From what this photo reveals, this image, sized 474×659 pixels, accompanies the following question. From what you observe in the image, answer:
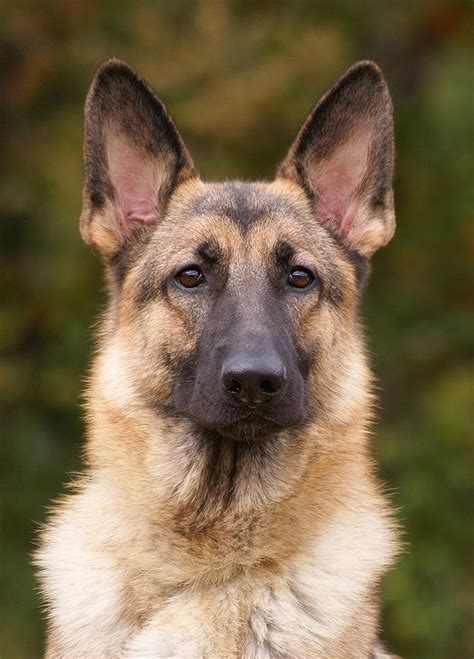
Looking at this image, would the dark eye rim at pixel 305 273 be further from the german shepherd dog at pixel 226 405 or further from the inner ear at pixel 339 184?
the inner ear at pixel 339 184

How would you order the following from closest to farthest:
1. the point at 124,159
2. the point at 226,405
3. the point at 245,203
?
the point at 226,405 → the point at 245,203 → the point at 124,159

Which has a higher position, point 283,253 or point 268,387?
point 283,253

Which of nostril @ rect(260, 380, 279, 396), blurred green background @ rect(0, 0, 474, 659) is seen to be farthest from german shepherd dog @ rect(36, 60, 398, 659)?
blurred green background @ rect(0, 0, 474, 659)

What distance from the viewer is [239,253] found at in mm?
5184

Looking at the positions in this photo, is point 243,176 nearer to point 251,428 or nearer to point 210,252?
point 210,252

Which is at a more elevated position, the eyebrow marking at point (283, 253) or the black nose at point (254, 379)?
the eyebrow marking at point (283, 253)

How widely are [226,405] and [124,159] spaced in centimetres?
157

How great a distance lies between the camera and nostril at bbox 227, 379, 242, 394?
4605 mm

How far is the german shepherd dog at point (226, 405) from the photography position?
4.60 metres

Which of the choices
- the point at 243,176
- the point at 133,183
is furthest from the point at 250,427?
the point at 243,176

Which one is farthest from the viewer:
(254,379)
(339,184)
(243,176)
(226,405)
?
(243,176)

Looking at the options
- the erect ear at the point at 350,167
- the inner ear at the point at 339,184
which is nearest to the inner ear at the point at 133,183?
the erect ear at the point at 350,167

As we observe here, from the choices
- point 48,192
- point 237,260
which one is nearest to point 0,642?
point 48,192

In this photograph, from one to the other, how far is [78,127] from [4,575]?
4178 millimetres
